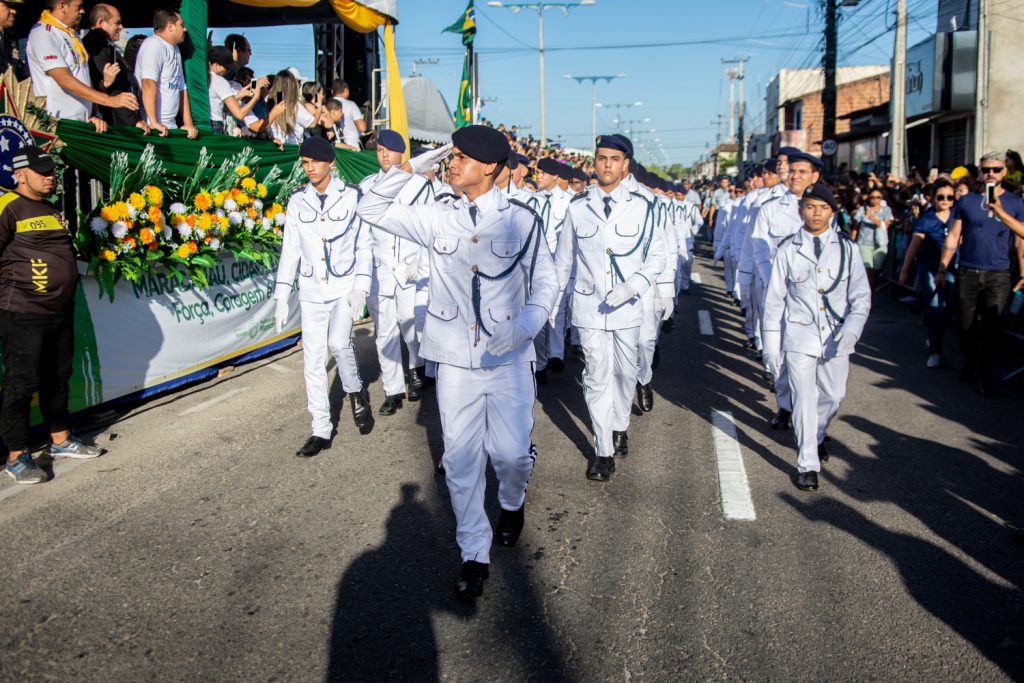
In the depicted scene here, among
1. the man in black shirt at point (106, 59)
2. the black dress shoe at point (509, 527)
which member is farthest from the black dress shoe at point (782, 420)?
the man in black shirt at point (106, 59)

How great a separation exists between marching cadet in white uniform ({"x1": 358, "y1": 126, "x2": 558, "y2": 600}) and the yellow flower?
404 centimetres

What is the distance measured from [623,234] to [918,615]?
295 cm

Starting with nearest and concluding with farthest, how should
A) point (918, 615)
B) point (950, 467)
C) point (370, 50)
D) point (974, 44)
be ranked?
1. point (918, 615)
2. point (950, 467)
3. point (370, 50)
4. point (974, 44)

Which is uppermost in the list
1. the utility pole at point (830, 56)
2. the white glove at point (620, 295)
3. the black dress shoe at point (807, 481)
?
the utility pole at point (830, 56)

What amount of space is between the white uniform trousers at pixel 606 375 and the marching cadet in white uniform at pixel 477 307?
144 centimetres

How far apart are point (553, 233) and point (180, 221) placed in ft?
12.9

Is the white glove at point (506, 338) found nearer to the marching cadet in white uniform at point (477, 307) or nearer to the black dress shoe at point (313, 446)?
the marching cadet in white uniform at point (477, 307)

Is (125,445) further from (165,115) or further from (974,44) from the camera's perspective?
(974,44)

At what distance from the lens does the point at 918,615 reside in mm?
3760

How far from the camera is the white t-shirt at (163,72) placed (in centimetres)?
856

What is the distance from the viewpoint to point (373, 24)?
39.6 ft

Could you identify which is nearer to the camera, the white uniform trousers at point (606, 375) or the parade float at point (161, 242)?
the white uniform trousers at point (606, 375)

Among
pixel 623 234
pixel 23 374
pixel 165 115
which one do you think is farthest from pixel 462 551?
pixel 165 115

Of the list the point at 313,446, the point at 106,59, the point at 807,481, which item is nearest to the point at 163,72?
the point at 106,59
